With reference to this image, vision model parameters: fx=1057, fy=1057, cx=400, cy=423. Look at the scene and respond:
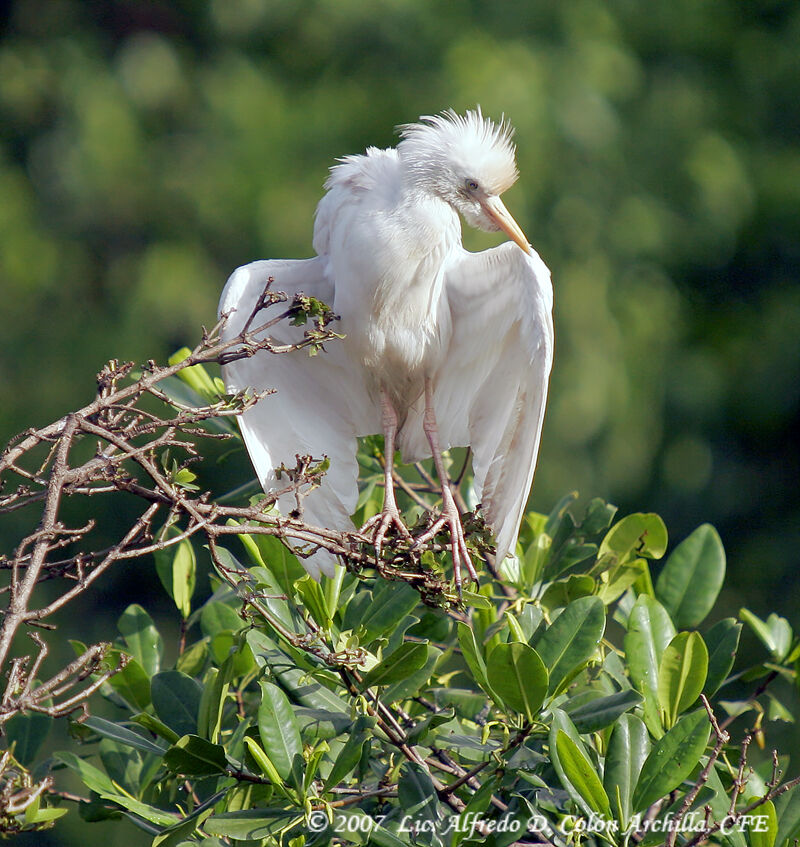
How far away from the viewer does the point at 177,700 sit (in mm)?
1802

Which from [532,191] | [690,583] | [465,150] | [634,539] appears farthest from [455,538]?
[532,191]

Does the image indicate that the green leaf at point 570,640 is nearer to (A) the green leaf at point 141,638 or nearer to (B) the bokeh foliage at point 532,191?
(A) the green leaf at point 141,638

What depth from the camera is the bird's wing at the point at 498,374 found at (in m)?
2.33

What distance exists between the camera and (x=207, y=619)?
2133mm

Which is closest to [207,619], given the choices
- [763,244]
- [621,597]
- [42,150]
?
[621,597]

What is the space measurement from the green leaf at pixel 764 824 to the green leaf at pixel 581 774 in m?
0.23

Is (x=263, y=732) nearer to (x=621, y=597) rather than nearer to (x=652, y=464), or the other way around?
(x=621, y=597)

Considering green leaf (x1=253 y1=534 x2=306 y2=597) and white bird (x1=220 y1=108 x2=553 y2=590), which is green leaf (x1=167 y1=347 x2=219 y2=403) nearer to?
white bird (x1=220 y1=108 x2=553 y2=590)

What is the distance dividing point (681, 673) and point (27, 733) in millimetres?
1244

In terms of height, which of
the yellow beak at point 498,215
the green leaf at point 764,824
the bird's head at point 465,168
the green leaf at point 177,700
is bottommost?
the green leaf at point 764,824

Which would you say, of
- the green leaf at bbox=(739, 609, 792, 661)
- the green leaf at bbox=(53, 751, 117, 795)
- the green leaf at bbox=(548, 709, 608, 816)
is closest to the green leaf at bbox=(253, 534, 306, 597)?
the green leaf at bbox=(53, 751, 117, 795)

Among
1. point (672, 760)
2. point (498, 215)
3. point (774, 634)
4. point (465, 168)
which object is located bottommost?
point (774, 634)

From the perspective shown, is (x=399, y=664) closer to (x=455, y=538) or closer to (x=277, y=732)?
(x=277, y=732)

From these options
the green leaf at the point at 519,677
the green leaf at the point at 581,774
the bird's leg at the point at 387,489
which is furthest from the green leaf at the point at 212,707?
the green leaf at the point at 581,774
